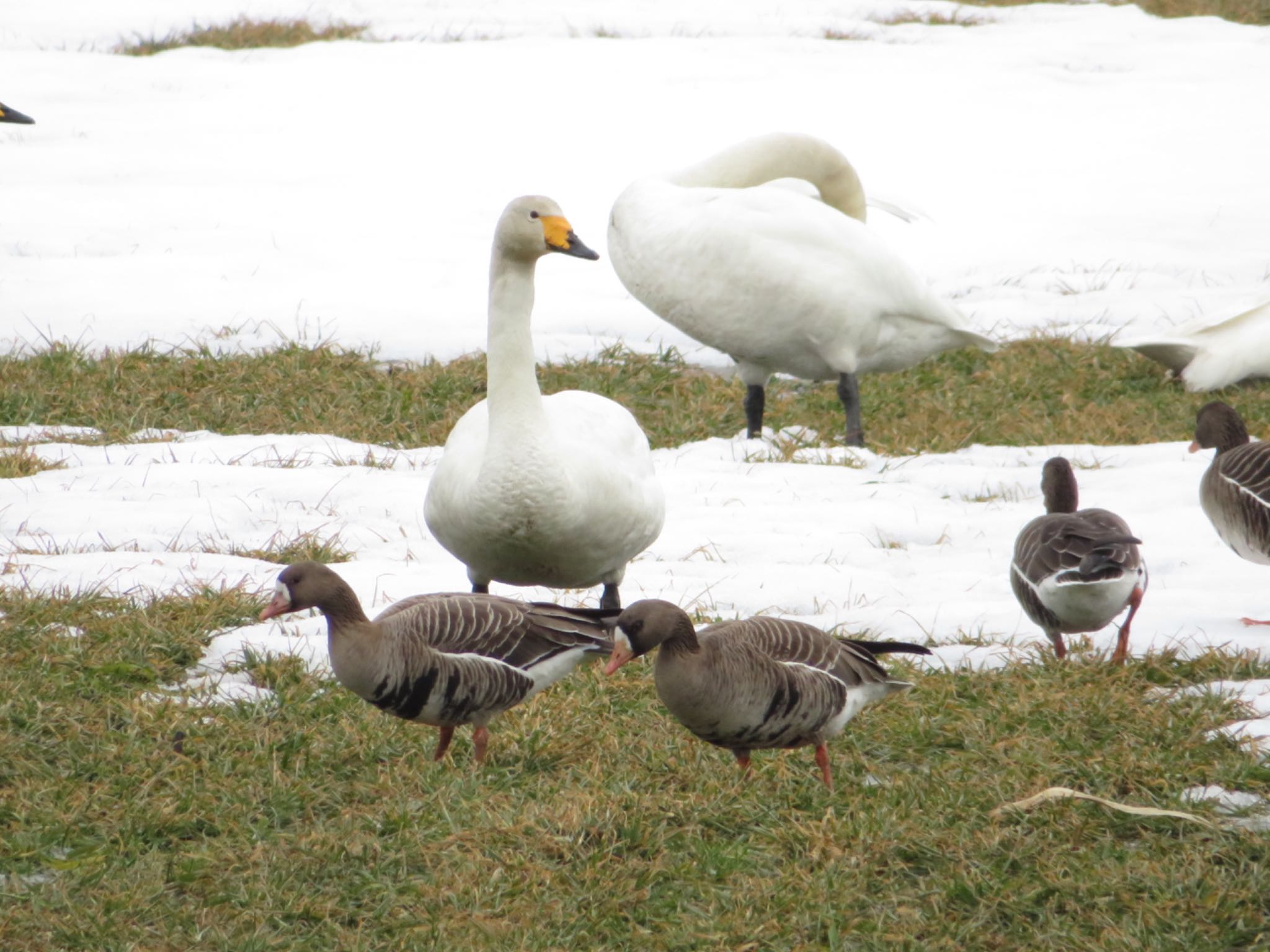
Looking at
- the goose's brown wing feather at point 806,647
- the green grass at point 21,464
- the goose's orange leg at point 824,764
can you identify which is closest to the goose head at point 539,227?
the goose's brown wing feather at point 806,647

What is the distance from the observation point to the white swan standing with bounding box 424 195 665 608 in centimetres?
523

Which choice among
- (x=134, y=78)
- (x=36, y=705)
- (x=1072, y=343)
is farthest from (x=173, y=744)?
(x=134, y=78)

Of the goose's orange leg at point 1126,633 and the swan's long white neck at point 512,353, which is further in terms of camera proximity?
the swan's long white neck at point 512,353

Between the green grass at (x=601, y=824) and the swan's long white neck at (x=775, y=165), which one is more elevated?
the swan's long white neck at (x=775, y=165)

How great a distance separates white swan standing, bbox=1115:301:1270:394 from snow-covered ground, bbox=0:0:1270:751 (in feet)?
0.72

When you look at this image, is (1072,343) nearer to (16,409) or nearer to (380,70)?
(16,409)

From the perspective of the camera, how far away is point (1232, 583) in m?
6.05

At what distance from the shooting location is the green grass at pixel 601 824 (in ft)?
11.8

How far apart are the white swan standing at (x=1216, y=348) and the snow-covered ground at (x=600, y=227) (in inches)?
8.6

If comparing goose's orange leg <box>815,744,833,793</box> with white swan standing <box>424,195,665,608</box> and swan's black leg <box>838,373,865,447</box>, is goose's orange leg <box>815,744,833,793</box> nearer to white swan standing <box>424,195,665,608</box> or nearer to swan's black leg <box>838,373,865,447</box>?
white swan standing <box>424,195,665,608</box>

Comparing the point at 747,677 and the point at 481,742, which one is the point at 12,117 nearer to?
the point at 481,742

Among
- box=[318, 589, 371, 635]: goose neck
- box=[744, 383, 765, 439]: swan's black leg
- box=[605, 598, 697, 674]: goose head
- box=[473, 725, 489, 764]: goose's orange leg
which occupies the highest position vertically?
box=[605, 598, 697, 674]: goose head

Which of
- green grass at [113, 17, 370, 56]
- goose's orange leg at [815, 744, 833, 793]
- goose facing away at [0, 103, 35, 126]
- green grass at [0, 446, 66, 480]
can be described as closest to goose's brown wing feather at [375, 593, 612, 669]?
goose's orange leg at [815, 744, 833, 793]

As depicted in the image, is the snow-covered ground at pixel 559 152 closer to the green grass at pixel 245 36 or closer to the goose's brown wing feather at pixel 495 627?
the green grass at pixel 245 36
